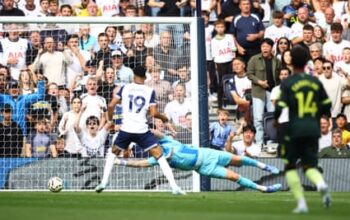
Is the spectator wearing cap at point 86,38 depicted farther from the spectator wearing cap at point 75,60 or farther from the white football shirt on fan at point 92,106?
the white football shirt on fan at point 92,106

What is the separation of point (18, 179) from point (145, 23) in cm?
396

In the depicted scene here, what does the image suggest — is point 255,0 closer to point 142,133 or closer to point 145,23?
point 145,23

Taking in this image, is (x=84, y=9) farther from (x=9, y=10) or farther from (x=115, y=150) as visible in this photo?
(x=115, y=150)

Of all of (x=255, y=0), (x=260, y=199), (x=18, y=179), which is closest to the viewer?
(x=260, y=199)

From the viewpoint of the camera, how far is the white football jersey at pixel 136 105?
1880cm

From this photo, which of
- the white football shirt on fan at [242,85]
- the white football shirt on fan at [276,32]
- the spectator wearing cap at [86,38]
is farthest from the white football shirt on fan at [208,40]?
the spectator wearing cap at [86,38]

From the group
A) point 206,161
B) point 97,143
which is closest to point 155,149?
point 206,161

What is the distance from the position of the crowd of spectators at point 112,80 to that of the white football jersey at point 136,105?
2.55 m

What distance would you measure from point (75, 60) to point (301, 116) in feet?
30.1

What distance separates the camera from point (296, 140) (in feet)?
45.1

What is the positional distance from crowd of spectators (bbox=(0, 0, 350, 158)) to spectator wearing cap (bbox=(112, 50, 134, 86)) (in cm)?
2

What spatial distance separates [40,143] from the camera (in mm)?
21922

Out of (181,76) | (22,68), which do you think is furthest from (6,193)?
(181,76)

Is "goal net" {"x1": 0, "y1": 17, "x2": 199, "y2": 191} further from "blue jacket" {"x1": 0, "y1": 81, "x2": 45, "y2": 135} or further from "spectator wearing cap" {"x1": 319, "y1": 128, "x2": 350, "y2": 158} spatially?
"spectator wearing cap" {"x1": 319, "y1": 128, "x2": 350, "y2": 158}
